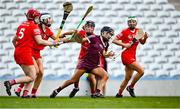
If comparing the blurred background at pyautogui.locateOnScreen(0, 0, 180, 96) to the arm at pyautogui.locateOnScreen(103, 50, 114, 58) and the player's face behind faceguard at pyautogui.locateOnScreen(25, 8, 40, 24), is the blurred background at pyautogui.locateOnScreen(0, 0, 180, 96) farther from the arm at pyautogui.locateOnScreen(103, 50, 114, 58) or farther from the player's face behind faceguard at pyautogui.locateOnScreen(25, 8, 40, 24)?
the player's face behind faceguard at pyautogui.locateOnScreen(25, 8, 40, 24)

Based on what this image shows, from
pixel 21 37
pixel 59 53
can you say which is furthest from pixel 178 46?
pixel 21 37

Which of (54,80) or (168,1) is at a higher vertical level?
(168,1)

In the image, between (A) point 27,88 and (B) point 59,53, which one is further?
Answer: (B) point 59,53

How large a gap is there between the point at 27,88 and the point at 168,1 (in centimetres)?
501

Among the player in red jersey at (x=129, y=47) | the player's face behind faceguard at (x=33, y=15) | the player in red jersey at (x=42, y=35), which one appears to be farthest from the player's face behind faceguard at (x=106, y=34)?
the player's face behind faceguard at (x=33, y=15)

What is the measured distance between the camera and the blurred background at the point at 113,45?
57.6 ft

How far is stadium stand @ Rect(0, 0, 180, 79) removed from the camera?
17.6 meters

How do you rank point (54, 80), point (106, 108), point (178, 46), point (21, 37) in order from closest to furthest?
1. point (106, 108)
2. point (21, 37)
3. point (54, 80)
4. point (178, 46)

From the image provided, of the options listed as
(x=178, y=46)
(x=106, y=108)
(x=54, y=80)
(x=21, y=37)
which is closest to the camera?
(x=106, y=108)

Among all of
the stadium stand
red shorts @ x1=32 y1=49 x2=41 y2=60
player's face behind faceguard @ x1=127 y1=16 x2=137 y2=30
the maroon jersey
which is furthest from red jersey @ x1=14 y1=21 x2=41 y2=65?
the stadium stand

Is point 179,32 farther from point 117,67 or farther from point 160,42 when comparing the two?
point 117,67

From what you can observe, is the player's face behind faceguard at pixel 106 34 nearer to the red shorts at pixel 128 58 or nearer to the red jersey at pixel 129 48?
the red jersey at pixel 129 48

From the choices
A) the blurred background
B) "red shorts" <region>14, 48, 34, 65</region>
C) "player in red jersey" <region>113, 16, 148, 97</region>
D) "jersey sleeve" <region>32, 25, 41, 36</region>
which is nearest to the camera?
"jersey sleeve" <region>32, 25, 41, 36</region>

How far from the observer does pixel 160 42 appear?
61.0 ft
